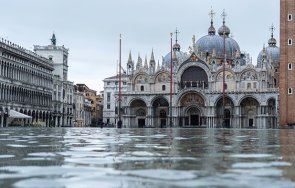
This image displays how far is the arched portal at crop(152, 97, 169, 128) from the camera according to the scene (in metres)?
81.2

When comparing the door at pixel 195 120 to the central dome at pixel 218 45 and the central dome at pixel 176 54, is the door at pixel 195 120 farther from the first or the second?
the central dome at pixel 176 54

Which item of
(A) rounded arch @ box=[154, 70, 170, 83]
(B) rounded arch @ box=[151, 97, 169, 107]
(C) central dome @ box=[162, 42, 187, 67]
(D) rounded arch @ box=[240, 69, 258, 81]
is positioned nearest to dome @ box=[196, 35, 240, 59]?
(C) central dome @ box=[162, 42, 187, 67]

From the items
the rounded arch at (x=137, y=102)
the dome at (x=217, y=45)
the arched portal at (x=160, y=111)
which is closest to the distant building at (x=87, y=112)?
the rounded arch at (x=137, y=102)

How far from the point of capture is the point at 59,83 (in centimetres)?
8769

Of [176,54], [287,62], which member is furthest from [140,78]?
[287,62]

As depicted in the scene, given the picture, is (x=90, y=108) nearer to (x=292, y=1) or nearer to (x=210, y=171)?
(x=292, y=1)

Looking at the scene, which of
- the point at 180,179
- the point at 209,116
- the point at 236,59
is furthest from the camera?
the point at 236,59

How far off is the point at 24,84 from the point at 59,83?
1999cm

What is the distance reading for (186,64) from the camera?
7975 centimetres

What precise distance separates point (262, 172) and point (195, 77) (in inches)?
2961

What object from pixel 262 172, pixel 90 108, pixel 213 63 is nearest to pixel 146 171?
pixel 262 172

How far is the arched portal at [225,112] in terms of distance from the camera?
7612cm

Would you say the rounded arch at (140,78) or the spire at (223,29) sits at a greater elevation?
the spire at (223,29)

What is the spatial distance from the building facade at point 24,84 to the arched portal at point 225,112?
2720cm
